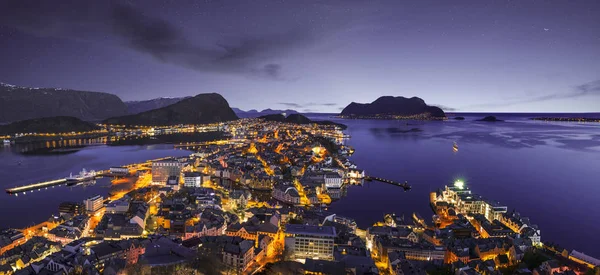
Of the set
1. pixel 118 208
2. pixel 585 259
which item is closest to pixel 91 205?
pixel 118 208

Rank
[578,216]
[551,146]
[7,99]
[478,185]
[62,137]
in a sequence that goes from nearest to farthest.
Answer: [578,216] < [478,185] < [551,146] < [62,137] < [7,99]

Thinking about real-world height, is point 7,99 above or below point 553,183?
above

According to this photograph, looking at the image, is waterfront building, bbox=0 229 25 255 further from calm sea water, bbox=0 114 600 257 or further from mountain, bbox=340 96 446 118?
mountain, bbox=340 96 446 118

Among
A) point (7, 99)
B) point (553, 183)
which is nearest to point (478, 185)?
point (553, 183)

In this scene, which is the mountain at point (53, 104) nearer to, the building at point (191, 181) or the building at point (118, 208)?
the building at point (191, 181)

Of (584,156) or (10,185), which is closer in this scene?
(10,185)

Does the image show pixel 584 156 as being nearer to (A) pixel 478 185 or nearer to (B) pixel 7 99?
(A) pixel 478 185

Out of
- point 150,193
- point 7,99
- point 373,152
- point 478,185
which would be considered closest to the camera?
point 150,193

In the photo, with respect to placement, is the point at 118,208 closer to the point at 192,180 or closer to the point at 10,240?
the point at 10,240
